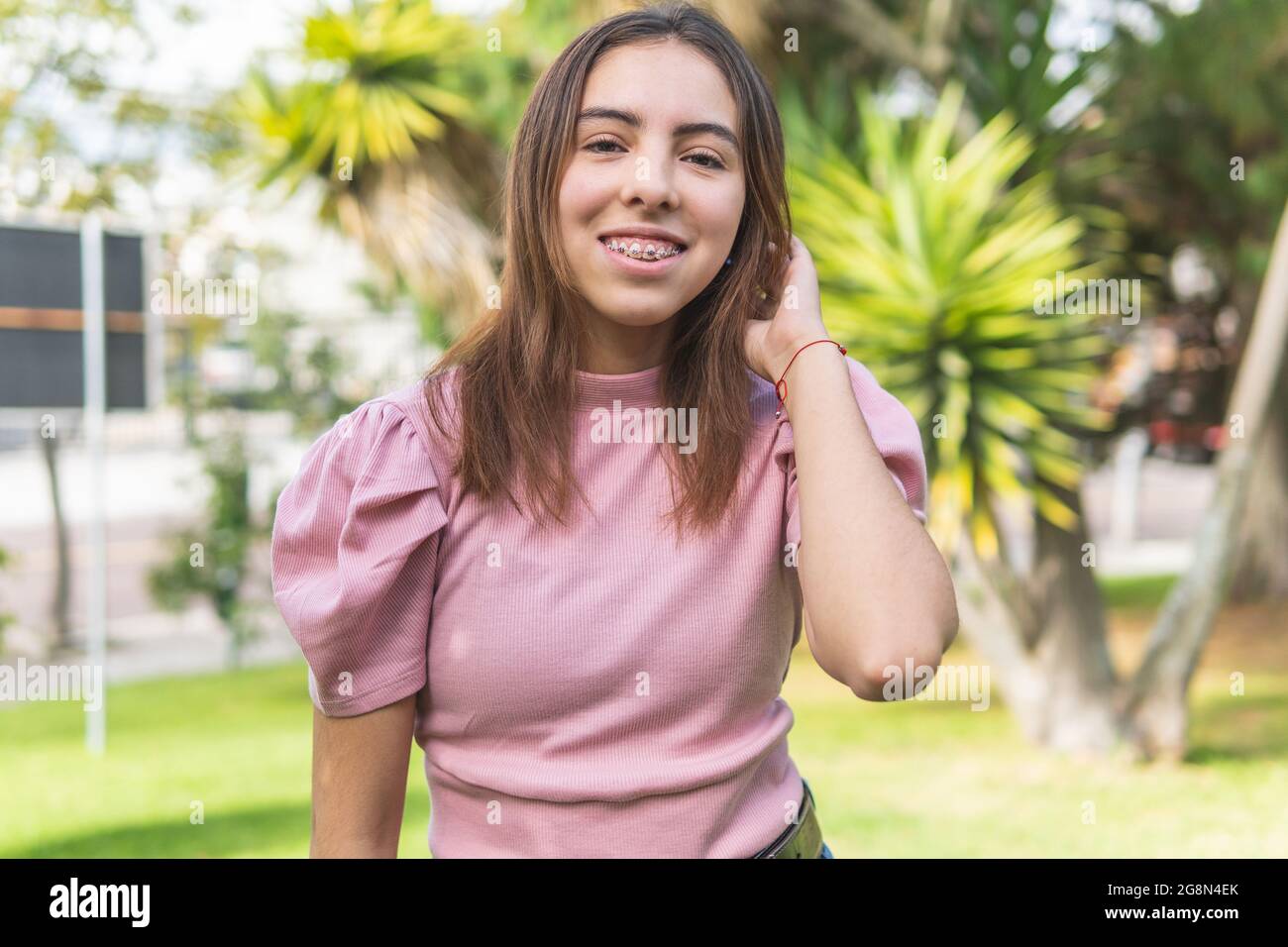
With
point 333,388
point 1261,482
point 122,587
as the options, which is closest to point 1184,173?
point 1261,482

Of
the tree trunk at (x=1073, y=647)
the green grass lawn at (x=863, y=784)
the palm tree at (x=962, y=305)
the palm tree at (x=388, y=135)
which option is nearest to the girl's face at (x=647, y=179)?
the palm tree at (x=962, y=305)

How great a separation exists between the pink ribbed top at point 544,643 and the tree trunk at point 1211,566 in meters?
5.70

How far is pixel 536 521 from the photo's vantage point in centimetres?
143

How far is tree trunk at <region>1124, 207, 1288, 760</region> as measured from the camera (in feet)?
21.2

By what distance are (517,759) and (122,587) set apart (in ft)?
47.5

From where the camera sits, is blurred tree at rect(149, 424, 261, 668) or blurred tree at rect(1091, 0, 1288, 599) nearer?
blurred tree at rect(1091, 0, 1288, 599)

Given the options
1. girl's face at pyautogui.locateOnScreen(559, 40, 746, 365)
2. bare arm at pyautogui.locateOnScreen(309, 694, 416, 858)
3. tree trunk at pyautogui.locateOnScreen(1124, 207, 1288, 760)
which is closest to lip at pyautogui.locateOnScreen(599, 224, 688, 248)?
girl's face at pyautogui.locateOnScreen(559, 40, 746, 365)

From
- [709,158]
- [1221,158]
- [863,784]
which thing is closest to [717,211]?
[709,158]

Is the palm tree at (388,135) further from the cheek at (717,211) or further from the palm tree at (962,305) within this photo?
the cheek at (717,211)

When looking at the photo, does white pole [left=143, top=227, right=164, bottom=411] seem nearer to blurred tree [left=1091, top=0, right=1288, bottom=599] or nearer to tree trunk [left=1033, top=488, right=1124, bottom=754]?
tree trunk [left=1033, top=488, right=1124, bottom=754]

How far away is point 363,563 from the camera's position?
1.38 metres

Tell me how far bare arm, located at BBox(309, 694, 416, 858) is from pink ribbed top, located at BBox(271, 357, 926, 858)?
0.02 metres

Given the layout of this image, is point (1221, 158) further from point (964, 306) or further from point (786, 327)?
point (786, 327)
